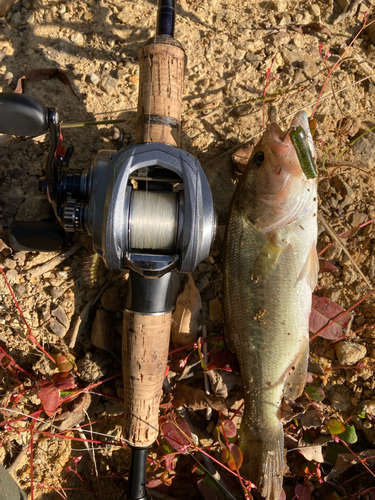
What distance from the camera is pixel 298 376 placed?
238cm

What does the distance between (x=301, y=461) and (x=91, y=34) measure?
341cm

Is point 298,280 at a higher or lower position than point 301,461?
higher

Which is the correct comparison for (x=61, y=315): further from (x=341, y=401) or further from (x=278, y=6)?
(x=278, y=6)

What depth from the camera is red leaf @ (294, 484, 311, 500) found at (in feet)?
8.06

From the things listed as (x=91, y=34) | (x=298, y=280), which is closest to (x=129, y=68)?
(x=91, y=34)

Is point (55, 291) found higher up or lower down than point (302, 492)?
higher up

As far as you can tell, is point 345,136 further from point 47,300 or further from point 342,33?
point 47,300

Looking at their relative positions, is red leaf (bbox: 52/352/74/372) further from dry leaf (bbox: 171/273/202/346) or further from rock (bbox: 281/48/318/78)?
rock (bbox: 281/48/318/78)

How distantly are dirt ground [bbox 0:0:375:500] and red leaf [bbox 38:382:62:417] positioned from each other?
15 cm

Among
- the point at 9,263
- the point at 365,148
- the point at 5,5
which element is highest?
the point at 5,5

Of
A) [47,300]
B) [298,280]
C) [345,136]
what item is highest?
[345,136]

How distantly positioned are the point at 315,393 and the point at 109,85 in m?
2.61

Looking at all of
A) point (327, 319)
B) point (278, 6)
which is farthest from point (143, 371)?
point (278, 6)

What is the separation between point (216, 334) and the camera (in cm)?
262
